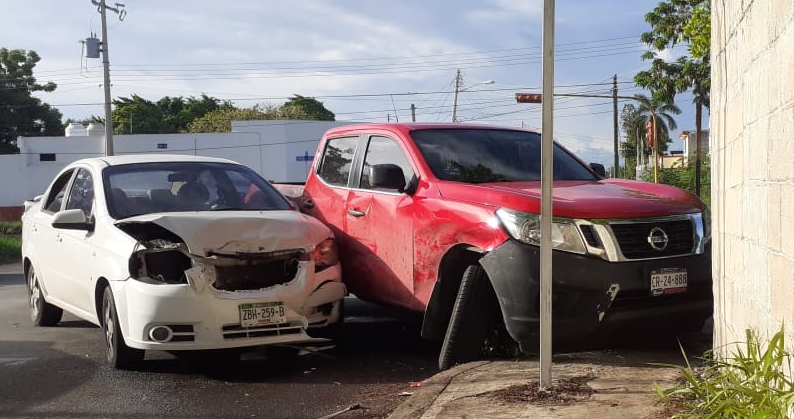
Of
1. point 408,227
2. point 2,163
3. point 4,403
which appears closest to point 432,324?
point 408,227

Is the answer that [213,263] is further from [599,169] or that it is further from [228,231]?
[599,169]

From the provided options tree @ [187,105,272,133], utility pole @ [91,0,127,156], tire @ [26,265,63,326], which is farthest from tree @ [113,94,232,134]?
tire @ [26,265,63,326]

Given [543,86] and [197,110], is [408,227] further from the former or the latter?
[197,110]

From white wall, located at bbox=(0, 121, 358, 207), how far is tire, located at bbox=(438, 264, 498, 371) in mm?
50171

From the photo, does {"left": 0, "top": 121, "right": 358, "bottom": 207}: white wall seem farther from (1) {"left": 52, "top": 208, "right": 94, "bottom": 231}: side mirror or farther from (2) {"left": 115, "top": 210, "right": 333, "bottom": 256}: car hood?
(2) {"left": 115, "top": 210, "right": 333, "bottom": 256}: car hood

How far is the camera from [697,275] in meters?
5.45

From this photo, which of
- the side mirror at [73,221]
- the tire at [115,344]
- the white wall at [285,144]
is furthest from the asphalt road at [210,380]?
the white wall at [285,144]

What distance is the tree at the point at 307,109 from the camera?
79125 millimetres

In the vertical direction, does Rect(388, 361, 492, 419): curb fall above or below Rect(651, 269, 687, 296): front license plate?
below

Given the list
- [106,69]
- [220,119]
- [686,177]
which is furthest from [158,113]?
[686,177]

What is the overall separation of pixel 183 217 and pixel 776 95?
13.5 feet

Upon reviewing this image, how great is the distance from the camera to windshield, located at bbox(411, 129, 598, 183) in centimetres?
639

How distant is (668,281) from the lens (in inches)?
210

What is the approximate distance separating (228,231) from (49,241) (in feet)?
8.42
